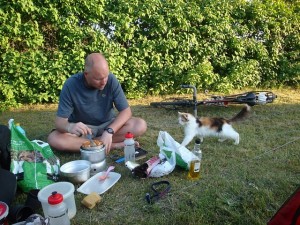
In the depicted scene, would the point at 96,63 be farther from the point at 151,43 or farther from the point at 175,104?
the point at 151,43

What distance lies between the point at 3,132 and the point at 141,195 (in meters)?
1.28

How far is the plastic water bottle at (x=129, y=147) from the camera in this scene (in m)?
2.50

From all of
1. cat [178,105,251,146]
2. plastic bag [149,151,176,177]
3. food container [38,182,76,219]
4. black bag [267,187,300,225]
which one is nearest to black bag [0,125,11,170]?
food container [38,182,76,219]

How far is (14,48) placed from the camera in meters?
4.58

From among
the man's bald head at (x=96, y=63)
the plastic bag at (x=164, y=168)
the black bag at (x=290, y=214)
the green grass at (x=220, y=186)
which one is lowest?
the green grass at (x=220, y=186)

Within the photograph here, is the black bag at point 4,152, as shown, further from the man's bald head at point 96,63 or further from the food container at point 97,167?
the man's bald head at point 96,63

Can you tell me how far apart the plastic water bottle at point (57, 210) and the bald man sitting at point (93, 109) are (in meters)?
0.89

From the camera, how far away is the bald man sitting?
257 centimetres

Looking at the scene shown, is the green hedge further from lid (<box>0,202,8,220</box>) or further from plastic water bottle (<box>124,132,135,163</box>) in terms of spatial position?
lid (<box>0,202,8,220</box>)

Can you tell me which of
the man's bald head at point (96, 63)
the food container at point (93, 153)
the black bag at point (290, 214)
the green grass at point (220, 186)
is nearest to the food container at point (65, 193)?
the green grass at point (220, 186)

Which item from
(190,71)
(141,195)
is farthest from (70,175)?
(190,71)

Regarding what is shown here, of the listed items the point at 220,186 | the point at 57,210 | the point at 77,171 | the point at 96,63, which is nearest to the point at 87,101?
the point at 96,63

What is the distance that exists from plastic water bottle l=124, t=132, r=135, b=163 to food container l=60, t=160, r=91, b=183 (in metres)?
0.40

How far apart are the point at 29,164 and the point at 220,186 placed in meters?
1.53
